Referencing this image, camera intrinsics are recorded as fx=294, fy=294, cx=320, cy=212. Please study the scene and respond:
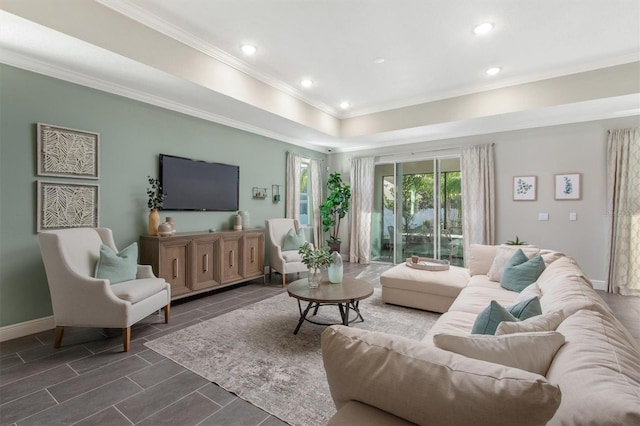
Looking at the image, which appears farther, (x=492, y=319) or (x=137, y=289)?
(x=137, y=289)

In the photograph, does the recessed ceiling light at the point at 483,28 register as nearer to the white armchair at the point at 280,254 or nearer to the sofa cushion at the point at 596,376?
the sofa cushion at the point at 596,376

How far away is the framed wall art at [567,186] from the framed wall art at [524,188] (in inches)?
12.0

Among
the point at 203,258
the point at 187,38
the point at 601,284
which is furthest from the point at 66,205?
the point at 601,284

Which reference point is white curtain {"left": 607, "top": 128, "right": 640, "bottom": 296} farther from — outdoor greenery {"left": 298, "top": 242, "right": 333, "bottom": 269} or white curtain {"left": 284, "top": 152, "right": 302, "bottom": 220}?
white curtain {"left": 284, "top": 152, "right": 302, "bottom": 220}

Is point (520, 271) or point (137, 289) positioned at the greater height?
point (520, 271)

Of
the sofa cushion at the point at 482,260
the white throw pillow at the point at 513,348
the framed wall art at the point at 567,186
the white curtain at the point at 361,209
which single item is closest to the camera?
the white throw pillow at the point at 513,348

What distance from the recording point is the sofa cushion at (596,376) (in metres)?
A: 0.71

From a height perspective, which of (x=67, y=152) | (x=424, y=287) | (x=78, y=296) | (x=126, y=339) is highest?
(x=67, y=152)

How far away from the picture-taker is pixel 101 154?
136 inches

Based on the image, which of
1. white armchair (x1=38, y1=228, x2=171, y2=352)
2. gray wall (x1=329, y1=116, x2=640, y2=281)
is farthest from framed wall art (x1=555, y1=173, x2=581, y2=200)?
white armchair (x1=38, y1=228, x2=171, y2=352)

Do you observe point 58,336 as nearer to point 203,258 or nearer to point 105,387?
point 105,387

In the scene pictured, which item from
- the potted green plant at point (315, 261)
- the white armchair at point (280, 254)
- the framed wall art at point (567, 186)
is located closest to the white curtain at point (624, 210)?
the framed wall art at point (567, 186)

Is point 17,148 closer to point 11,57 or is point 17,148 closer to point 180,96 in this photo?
point 11,57

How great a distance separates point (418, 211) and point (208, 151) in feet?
14.2
